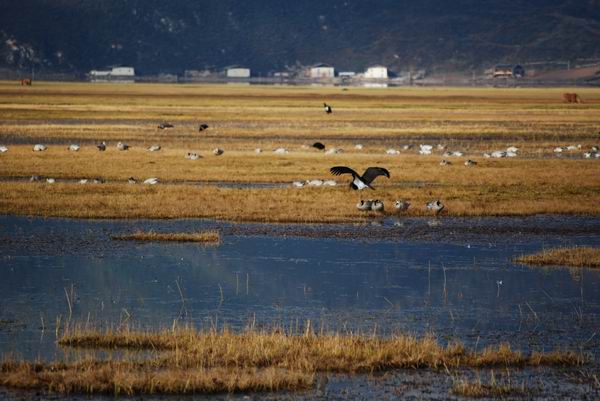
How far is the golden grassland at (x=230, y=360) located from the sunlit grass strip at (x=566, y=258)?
6747mm

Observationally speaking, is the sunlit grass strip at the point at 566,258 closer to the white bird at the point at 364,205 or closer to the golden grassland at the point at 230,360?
the white bird at the point at 364,205

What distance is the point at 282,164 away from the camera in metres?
39.0

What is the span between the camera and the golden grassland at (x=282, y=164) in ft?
91.2

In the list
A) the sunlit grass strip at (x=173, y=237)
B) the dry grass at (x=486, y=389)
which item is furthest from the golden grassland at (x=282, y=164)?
the dry grass at (x=486, y=389)

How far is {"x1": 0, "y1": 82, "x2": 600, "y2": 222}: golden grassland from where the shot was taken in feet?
91.2

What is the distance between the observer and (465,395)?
12.4 m

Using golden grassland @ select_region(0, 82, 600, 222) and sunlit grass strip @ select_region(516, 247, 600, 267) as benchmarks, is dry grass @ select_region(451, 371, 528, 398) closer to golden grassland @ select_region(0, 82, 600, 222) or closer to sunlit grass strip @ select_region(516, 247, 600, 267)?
sunlit grass strip @ select_region(516, 247, 600, 267)

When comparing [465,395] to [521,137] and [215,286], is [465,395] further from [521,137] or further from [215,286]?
[521,137]

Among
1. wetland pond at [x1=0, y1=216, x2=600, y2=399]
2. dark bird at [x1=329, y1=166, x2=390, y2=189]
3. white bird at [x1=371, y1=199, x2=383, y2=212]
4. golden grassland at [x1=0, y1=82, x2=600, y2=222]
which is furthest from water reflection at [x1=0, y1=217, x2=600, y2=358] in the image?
golden grassland at [x1=0, y1=82, x2=600, y2=222]

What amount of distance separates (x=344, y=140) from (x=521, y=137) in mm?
9652

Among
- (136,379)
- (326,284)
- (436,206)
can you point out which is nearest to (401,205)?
(436,206)

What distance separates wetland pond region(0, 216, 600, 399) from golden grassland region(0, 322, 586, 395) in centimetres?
31

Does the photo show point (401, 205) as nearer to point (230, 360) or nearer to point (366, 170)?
point (366, 170)

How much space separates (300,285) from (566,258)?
18.5 feet
